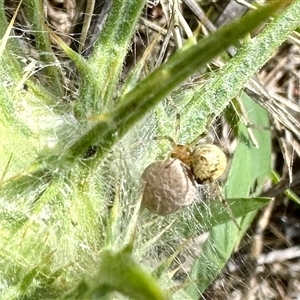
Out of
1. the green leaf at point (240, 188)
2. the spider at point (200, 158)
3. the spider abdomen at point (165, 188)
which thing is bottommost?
the green leaf at point (240, 188)

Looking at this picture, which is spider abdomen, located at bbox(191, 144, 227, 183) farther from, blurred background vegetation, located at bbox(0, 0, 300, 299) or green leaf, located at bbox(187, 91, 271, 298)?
green leaf, located at bbox(187, 91, 271, 298)

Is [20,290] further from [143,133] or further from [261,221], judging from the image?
[261,221]

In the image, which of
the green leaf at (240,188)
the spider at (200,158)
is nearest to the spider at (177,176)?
the spider at (200,158)

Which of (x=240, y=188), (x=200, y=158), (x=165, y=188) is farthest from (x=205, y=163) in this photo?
(x=240, y=188)

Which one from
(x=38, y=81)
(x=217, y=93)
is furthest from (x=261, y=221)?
(x=38, y=81)

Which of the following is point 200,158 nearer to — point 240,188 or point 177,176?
point 177,176

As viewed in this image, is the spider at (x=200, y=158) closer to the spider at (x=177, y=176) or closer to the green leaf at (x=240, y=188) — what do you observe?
the spider at (x=177, y=176)
